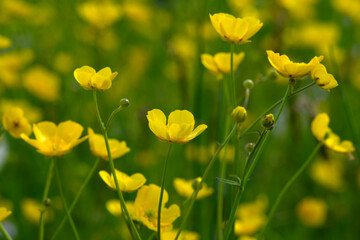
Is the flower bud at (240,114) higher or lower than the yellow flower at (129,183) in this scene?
higher

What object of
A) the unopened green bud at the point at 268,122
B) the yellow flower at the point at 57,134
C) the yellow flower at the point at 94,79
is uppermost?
the yellow flower at the point at 94,79

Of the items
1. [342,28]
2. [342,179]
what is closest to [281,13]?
[342,179]

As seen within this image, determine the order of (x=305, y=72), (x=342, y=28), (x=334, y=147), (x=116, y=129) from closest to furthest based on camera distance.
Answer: (x=305, y=72) → (x=334, y=147) → (x=116, y=129) → (x=342, y=28)

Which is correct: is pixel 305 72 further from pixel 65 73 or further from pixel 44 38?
pixel 44 38

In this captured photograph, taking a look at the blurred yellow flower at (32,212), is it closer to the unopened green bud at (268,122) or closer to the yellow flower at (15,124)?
the yellow flower at (15,124)

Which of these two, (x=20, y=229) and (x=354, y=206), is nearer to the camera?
(x=20, y=229)

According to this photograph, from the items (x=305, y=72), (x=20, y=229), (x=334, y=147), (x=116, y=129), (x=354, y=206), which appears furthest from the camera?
(x=116, y=129)

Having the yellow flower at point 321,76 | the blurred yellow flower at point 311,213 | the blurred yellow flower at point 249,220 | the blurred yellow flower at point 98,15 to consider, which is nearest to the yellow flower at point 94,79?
the yellow flower at point 321,76
